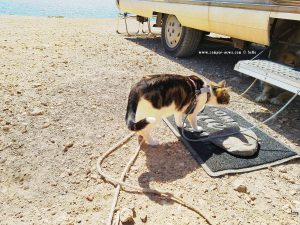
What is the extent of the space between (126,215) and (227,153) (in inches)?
54.0

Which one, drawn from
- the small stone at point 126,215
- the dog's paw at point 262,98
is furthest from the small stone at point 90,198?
the dog's paw at point 262,98

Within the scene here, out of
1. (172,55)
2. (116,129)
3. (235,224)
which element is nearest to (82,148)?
(116,129)

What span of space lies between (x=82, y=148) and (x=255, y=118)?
90.2 inches

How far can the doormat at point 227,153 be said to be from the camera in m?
3.12

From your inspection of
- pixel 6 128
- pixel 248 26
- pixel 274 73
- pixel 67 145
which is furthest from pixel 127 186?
pixel 248 26

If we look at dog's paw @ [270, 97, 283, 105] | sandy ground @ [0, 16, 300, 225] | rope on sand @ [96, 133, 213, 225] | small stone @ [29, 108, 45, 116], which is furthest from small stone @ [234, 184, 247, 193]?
small stone @ [29, 108, 45, 116]

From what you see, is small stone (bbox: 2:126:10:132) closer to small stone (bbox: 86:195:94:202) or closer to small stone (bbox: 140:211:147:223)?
small stone (bbox: 86:195:94:202)

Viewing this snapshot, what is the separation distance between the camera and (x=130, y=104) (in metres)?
3.04

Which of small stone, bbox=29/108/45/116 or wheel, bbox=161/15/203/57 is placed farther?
wheel, bbox=161/15/203/57

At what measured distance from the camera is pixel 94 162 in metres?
3.18

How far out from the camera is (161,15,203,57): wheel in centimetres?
654

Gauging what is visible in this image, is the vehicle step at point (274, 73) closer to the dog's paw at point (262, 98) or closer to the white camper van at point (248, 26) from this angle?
the white camper van at point (248, 26)

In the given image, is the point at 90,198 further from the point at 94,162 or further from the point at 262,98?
the point at 262,98

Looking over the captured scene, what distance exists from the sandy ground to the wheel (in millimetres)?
1150
